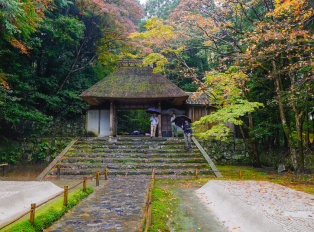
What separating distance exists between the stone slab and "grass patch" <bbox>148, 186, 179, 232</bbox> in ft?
8.52

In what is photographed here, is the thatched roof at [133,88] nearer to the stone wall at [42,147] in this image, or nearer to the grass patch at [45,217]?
the stone wall at [42,147]

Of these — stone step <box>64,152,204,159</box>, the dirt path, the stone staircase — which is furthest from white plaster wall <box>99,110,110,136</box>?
the dirt path

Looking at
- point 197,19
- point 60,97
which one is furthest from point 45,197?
point 60,97

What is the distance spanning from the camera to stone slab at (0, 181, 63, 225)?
4381mm

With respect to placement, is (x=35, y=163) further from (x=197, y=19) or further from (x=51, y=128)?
(x=197, y=19)

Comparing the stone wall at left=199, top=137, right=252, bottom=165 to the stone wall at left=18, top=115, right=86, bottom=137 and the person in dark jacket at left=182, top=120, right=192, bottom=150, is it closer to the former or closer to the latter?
the person in dark jacket at left=182, top=120, right=192, bottom=150

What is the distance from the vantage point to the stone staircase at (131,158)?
33.1ft

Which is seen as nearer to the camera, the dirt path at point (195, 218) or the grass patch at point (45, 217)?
the grass patch at point (45, 217)

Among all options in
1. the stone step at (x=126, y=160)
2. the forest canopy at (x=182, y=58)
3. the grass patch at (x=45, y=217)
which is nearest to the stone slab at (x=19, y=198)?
the grass patch at (x=45, y=217)

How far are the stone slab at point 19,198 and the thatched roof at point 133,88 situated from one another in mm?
8036

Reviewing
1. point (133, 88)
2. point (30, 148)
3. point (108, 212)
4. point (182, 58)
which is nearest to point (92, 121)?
point (133, 88)

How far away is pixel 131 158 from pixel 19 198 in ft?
21.3

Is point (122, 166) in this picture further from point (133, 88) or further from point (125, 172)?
point (133, 88)

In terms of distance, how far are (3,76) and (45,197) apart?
7.31 meters
